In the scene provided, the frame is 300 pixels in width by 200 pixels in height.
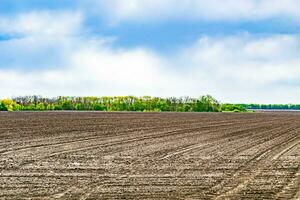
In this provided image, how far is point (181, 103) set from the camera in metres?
153

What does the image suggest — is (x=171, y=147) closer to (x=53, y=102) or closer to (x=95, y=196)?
(x=95, y=196)

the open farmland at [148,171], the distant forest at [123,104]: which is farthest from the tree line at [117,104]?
the open farmland at [148,171]

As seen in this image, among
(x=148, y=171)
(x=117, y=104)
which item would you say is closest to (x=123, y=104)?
(x=117, y=104)

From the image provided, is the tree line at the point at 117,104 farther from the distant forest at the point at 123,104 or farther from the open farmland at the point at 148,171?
the open farmland at the point at 148,171

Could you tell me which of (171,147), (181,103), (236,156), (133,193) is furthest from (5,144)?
(181,103)

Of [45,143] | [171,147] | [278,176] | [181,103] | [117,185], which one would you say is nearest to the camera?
[117,185]

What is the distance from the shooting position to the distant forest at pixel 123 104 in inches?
5773

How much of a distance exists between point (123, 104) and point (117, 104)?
196 cm

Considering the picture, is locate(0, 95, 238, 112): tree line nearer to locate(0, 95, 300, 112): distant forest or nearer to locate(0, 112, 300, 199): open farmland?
locate(0, 95, 300, 112): distant forest

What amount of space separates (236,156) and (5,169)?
818 centimetres

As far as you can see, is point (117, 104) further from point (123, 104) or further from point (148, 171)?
point (148, 171)

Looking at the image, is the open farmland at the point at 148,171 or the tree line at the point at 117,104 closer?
the open farmland at the point at 148,171

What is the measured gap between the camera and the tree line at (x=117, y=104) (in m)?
147

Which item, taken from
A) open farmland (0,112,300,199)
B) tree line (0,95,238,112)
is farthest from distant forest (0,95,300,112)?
open farmland (0,112,300,199)
